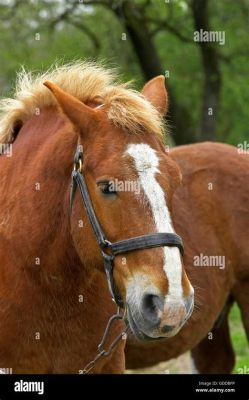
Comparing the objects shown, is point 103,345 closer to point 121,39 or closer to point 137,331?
point 137,331

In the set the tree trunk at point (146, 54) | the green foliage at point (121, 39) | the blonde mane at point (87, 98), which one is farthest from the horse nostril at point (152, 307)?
the green foliage at point (121, 39)

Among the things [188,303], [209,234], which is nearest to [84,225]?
[188,303]

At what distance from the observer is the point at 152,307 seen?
358 cm

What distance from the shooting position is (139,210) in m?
3.68

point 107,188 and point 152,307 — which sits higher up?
point 107,188

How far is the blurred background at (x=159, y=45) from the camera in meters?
12.8

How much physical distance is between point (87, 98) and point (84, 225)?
813mm

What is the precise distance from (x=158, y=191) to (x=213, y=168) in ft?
7.77

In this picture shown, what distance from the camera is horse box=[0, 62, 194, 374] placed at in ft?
12.0
